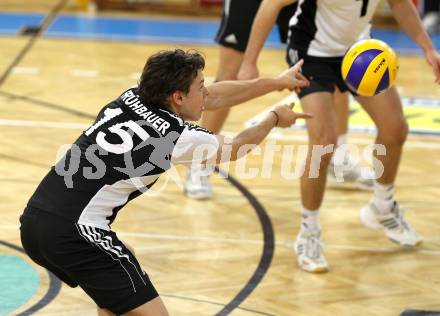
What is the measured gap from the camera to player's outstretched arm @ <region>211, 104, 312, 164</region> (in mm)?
4258

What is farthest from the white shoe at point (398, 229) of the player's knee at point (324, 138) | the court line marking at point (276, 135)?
the court line marking at point (276, 135)

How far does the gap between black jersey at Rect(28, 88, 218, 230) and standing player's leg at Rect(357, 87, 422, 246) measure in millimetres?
1986

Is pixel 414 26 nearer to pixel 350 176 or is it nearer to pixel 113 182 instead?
pixel 350 176

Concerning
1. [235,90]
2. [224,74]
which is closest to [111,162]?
[235,90]

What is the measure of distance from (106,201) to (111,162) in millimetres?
180

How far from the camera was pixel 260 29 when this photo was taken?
541 centimetres

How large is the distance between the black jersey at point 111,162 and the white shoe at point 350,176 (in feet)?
11.1

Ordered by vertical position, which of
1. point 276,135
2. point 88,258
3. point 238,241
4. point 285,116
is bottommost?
point 276,135

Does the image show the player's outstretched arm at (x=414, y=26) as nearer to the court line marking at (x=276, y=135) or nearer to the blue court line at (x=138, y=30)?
the court line marking at (x=276, y=135)

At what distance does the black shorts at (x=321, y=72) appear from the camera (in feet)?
18.1

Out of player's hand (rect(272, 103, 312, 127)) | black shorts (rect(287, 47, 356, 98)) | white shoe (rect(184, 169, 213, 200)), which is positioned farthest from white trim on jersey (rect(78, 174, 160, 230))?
white shoe (rect(184, 169, 213, 200))

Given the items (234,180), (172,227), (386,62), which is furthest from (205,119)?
(386,62)

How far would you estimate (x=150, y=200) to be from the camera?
22.1ft

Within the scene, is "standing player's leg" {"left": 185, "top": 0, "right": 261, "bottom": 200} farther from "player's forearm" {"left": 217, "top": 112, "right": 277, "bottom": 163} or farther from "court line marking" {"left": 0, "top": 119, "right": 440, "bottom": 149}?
"player's forearm" {"left": 217, "top": 112, "right": 277, "bottom": 163}
